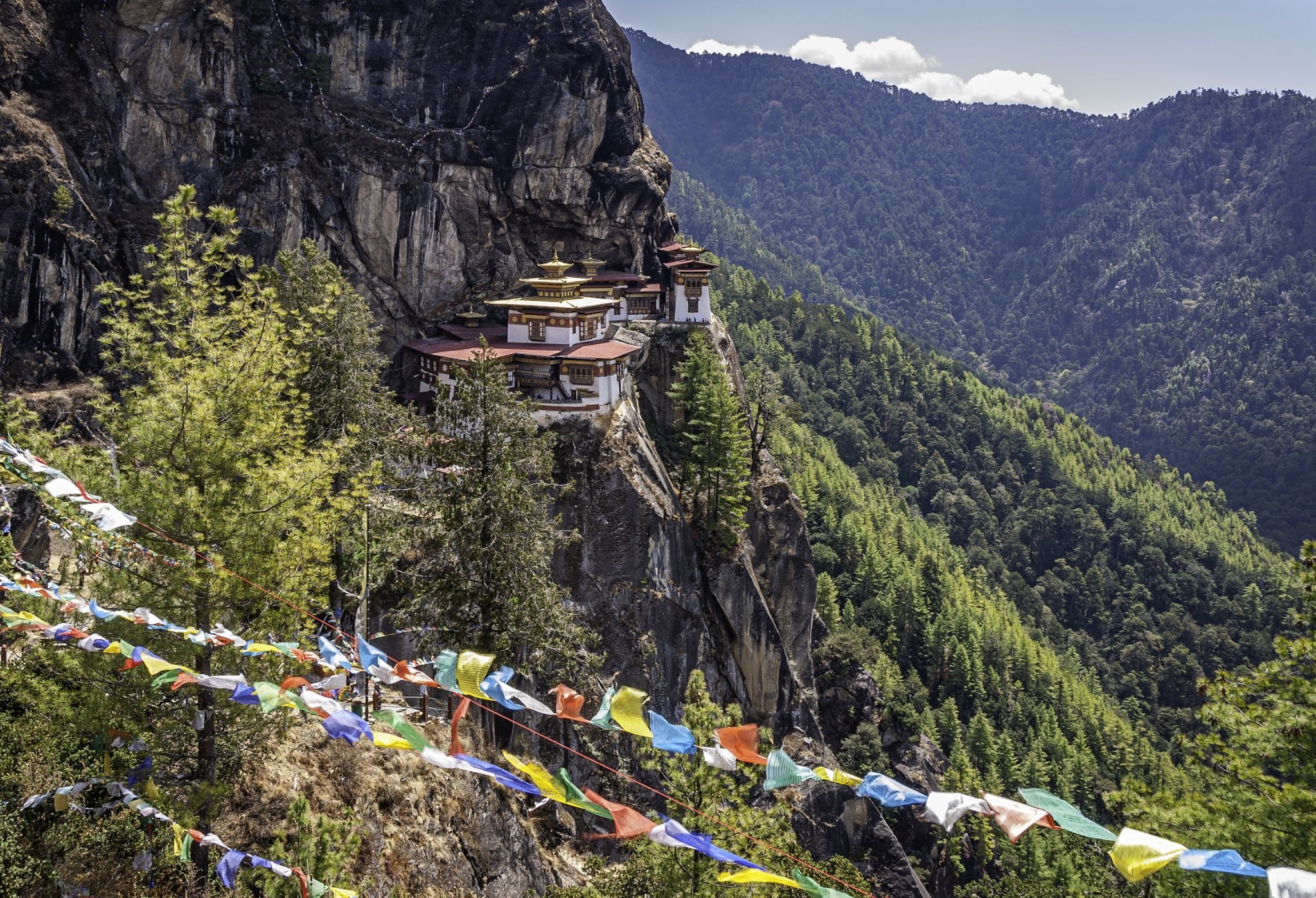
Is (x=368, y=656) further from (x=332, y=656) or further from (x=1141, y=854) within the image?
(x=1141, y=854)

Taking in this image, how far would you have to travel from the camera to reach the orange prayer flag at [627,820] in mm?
9992

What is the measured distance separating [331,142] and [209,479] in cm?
4043

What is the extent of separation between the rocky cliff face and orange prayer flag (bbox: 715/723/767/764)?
37.2 metres

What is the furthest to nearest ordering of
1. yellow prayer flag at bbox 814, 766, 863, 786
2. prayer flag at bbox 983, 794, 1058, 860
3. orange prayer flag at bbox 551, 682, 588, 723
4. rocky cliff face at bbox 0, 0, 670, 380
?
1. rocky cliff face at bbox 0, 0, 670, 380
2. orange prayer flag at bbox 551, 682, 588, 723
3. yellow prayer flag at bbox 814, 766, 863, 786
4. prayer flag at bbox 983, 794, 1058, 860

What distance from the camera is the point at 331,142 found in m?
47.1

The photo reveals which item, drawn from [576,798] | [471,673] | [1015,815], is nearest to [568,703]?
[471,673]

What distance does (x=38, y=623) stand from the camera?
37.8ft

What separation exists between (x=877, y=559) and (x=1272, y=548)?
115904 millimetres

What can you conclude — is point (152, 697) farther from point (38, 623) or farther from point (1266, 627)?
point (1266, 627)

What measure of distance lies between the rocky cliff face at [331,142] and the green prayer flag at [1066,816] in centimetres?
4109

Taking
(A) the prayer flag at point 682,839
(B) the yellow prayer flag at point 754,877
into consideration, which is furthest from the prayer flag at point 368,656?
(B) the yellow prayer flag at point 754,877

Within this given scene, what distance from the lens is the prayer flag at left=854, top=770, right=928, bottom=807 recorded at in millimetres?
9844

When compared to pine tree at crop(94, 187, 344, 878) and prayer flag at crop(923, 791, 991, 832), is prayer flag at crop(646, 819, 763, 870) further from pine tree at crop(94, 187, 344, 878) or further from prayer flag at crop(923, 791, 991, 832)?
pine tree at crop(94, 187, 344, 878)

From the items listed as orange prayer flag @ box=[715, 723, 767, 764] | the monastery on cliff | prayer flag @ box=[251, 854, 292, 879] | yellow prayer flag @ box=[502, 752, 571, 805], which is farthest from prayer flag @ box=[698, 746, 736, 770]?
the monastery on cliff
